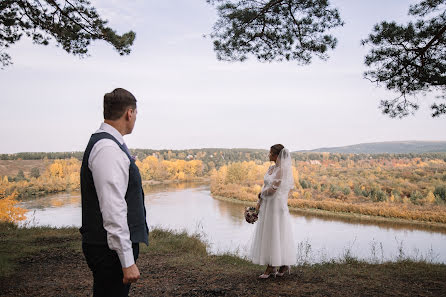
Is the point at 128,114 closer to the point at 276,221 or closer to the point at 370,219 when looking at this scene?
the point at 276,221

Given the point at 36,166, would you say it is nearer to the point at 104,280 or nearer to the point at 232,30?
the point at 232,30

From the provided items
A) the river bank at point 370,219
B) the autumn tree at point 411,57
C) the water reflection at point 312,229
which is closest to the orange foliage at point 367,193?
the river bank at point 370,219

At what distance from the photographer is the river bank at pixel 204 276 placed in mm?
4414

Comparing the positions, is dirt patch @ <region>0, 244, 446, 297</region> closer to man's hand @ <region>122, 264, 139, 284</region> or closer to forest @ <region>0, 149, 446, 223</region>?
man's hand @ <region>122, 264, 139, 284</region>

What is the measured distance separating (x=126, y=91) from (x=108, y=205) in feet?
1.95

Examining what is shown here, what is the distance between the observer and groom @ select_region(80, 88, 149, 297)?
62.6 inches

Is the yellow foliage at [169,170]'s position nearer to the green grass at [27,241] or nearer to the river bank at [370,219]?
the river bank at [370,219]

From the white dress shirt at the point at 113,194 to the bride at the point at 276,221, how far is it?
3.38 m

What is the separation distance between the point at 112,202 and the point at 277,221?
3540 mm

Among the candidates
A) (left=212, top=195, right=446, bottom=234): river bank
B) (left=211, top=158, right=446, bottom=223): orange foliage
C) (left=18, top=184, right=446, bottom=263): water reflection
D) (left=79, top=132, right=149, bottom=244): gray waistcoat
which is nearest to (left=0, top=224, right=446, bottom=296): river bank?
(left=79, top=132, right=149, bottom=244): gray waistcoat

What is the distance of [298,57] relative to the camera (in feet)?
20.8

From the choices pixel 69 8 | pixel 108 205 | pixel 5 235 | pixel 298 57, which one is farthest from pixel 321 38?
pixel 5 235

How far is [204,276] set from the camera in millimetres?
5145

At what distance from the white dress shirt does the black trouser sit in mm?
100
